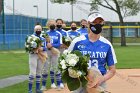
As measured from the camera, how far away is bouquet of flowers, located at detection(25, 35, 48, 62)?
1269 centimetres

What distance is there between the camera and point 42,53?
42.6 feet

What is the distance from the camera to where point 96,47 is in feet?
22.0

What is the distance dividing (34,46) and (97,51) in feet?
20.0

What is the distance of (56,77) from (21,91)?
1693 millimetres

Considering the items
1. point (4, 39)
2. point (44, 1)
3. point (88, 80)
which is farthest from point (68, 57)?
point (44, 1)

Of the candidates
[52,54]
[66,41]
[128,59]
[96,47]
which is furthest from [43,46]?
[128,59]

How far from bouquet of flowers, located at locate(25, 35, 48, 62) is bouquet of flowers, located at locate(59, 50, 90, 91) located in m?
6.28

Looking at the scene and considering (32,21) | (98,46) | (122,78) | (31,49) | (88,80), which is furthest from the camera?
(32,21)

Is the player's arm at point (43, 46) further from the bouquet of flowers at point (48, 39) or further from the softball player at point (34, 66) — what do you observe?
the bouquet of flowers at point (48, 39)

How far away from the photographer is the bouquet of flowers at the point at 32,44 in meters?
12.7

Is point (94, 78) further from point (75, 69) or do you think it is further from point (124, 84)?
point (124, 84)

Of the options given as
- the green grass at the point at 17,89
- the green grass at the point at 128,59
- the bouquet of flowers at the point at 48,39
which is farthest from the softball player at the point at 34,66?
the green grass at the point at 128,59

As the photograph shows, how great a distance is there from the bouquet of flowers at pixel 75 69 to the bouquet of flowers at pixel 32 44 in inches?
247

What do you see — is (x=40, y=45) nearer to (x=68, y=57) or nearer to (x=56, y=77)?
(x=56, y=77)
